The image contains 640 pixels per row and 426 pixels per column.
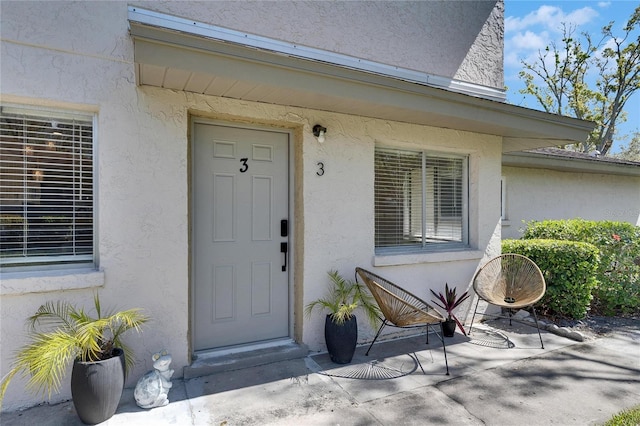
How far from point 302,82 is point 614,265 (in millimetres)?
6283

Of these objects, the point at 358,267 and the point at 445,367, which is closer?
the point at 445,367

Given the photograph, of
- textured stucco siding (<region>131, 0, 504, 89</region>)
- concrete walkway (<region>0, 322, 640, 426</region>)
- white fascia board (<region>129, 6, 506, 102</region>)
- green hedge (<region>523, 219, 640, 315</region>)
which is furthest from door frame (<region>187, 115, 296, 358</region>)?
green hedge (<region>523, 219, 640, 315</region>)

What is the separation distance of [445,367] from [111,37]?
476 cm

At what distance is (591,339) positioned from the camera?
4848 mm

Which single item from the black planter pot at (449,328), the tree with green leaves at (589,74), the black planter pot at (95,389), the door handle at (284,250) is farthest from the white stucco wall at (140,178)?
the tree with green leaves at (589,74)

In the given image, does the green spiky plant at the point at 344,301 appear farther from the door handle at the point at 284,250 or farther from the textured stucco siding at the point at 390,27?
the textured stucco siding at the point at 390,27

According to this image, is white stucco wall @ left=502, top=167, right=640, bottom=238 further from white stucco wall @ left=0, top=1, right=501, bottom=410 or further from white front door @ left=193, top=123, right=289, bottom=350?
white front door @ left=193, top=123, right=289, bottom=350

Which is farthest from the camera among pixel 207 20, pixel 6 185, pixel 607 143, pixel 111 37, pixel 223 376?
pixel 607 143

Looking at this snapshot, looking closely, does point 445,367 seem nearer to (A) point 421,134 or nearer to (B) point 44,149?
(A) point 421,134

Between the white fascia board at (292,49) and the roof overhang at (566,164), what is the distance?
2484mm

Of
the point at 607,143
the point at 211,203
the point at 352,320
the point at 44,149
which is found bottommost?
the point at 352,320

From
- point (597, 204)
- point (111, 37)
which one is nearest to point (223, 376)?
point (111, 37)

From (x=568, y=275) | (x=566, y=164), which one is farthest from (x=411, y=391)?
(x=566, y=164)

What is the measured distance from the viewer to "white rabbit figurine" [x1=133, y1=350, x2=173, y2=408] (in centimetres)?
299
